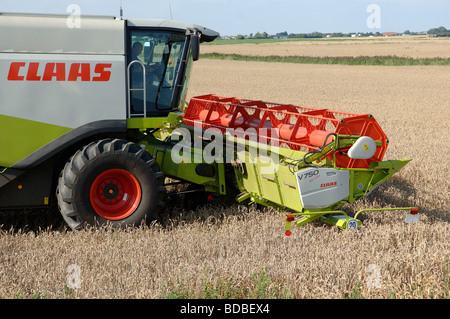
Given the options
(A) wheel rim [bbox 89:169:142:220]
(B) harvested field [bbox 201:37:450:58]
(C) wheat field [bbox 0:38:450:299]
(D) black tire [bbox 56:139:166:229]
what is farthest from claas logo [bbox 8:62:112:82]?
(B) harvested field [bbox 201:37:450:58]

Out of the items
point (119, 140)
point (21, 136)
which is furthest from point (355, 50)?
point (21, 136)

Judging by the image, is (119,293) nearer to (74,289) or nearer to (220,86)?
(74,289)

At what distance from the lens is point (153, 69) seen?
5.08m

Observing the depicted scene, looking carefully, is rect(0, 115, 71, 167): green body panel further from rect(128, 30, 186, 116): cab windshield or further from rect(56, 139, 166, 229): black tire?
rect(128, 30, 186, 116): cab windshield

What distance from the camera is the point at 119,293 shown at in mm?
3369

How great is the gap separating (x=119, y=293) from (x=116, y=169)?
1567 millimetres

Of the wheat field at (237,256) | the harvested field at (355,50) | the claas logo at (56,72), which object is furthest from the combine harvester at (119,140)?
the harvested field at (355,50)

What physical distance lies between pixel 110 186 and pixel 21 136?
897 mm

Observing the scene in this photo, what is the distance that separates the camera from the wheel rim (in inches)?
185

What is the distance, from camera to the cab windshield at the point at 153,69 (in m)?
4.88

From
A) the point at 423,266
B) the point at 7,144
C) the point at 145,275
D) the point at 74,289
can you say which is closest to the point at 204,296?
the point at 145,275

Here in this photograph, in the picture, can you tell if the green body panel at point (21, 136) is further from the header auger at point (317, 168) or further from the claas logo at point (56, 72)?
the header auger at point (317, 168)

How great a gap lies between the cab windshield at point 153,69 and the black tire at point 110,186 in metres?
0.50

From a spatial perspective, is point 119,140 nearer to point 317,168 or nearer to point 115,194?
point 115,194
